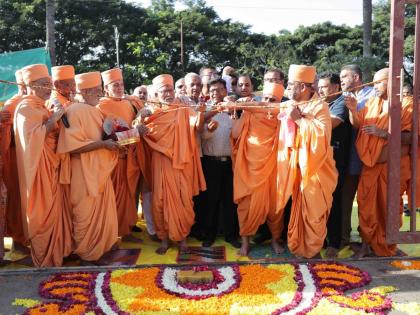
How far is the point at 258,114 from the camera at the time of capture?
17.4 feet

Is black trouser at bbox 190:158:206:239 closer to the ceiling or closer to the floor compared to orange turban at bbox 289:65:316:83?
closer to the floor

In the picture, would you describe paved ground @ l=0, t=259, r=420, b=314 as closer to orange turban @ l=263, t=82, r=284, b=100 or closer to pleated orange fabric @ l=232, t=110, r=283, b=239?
pleated orange fabric @ l=232, t=110, r=283, b=239

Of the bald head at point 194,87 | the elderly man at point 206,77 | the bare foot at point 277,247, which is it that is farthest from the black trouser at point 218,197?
the elderly man at point 206,77

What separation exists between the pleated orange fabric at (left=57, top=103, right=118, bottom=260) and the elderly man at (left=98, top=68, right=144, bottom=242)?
623 millimetres

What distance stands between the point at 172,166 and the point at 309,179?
5.08ft

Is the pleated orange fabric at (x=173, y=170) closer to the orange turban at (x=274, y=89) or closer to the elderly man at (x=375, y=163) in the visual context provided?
the orange turban at (x=274, y=89)

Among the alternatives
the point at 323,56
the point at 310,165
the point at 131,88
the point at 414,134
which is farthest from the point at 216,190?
the point at 323,56

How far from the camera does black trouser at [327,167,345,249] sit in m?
5.27

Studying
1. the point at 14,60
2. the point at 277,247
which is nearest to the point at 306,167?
the point at 277,247

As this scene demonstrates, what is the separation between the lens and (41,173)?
4688 millimetres

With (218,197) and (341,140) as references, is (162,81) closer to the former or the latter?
(218,197)

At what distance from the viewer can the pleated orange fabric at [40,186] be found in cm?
458

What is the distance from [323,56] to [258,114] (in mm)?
23625

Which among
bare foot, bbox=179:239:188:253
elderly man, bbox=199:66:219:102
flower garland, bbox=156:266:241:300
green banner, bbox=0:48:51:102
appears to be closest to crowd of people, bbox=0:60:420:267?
bare foot, bbox=179:239:188:253
